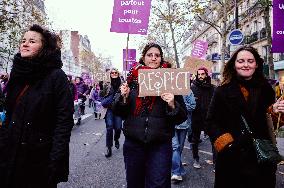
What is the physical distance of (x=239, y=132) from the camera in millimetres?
3256

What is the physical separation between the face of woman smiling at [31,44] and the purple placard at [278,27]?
324cm

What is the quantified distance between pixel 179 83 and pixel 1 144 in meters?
1.74

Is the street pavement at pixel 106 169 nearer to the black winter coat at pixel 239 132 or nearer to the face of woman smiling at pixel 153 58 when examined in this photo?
the face of woman smiling at pixel 153 58

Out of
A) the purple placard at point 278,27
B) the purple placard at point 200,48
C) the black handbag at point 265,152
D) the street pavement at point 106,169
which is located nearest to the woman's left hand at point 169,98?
the black handbag at point 265,152

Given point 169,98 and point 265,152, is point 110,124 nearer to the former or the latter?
point 169,98

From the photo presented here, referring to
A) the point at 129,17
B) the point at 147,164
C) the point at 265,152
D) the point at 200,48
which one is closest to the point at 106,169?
the point at 129,17

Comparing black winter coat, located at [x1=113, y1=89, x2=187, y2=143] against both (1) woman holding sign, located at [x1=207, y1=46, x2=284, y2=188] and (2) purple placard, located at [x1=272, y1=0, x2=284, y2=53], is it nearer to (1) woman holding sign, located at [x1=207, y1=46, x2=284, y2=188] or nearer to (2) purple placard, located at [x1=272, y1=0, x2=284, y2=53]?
(1) woman holding sign, located at [x1=207, y1=46, x2=284, y2=188]

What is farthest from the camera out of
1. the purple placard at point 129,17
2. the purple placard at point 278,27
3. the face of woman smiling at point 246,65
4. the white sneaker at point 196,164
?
the white sneaker at point 196,164

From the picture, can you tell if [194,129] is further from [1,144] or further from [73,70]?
[73,70]

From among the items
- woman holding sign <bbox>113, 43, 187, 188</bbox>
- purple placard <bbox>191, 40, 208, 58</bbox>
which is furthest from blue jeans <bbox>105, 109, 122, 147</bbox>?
purple placard <bbox>191, 40, 208, 58</bbox>

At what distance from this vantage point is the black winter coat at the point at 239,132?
10.4 ft

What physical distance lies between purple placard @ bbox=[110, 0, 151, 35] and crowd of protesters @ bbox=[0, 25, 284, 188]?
2.76 m

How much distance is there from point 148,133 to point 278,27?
258 cm

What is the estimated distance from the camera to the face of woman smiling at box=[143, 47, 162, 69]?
13.3 feet
